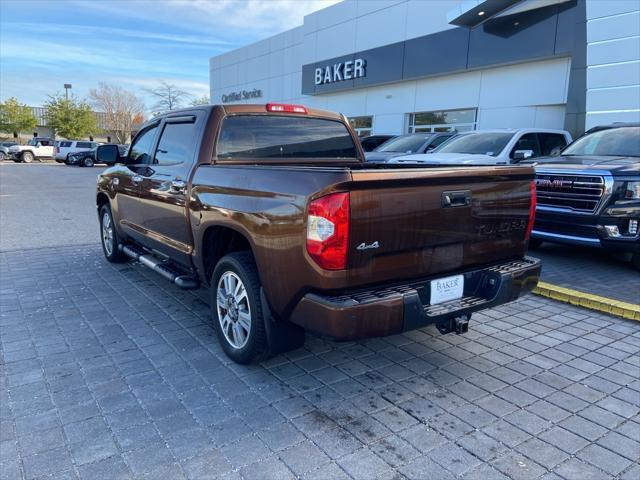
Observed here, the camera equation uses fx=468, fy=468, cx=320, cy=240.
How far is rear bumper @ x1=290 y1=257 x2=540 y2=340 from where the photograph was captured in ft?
8.74

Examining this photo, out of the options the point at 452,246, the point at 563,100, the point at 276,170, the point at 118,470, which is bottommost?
the point at 118,470

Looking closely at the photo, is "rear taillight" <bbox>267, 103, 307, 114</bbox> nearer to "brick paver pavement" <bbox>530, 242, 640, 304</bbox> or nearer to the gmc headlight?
"brick paver pavement" <bbox>530, 242, 640, 304</bbox>

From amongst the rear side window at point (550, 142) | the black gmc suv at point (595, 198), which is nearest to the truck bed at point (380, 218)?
the black gmc suv at point (595, 198)

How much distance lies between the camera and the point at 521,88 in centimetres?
1498

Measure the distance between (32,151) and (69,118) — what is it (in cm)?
1442

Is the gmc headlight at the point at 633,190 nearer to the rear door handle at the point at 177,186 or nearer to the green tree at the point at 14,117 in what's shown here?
the rear door handle at the point at 177,186

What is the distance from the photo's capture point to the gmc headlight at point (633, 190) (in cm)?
573

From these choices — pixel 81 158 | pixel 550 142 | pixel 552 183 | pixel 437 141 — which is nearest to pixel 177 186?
pixel 552 183

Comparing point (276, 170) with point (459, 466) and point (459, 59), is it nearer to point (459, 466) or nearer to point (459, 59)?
point (459, 466)

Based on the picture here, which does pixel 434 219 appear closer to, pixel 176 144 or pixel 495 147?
pixel 176 144

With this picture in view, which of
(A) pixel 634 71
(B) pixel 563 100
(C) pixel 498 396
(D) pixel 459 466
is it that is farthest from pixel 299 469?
(B) pixel 563 100

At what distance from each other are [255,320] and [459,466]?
1551 mm

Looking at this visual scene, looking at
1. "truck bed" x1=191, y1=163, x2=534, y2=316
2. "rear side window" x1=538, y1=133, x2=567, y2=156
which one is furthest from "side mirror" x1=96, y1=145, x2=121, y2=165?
"rear side window" x1=538, y1=133, x2=567, y2=156

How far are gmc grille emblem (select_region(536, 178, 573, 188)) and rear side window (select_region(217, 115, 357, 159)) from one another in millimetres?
3234
